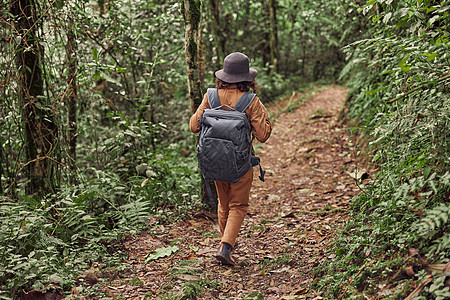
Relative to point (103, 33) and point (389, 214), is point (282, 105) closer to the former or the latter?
point (103, 33)

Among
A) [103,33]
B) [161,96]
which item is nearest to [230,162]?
[103,33]

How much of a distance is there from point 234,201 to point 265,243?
0.95 meters

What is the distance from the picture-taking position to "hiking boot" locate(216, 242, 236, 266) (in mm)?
4203

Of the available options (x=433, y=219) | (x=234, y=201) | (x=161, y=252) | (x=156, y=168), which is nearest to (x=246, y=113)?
(x=234, y=201)

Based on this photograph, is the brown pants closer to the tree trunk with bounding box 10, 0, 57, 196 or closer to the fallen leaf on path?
the fallen leaf on path

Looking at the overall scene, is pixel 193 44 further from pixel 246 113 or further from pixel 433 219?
pixel 433 219

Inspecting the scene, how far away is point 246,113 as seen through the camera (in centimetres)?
423

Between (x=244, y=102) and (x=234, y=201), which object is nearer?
(x=244, y=102)

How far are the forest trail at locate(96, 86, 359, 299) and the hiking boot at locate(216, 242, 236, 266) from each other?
0.09m

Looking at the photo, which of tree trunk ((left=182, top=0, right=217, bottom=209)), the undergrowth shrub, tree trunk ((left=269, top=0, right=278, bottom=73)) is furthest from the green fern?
tree trunk ((left=269, top=0, right=278, bottom=73))

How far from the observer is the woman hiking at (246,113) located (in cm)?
418

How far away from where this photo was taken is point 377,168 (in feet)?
19.4

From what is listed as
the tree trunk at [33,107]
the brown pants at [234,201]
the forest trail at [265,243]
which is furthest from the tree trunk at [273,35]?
the brown pants at [234,201]

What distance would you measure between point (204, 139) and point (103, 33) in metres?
4.45
